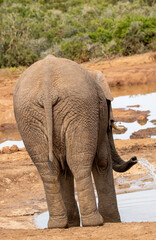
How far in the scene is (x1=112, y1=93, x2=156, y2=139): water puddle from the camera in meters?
13.6

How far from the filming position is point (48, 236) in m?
4.38

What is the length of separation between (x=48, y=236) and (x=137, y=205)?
2816mm

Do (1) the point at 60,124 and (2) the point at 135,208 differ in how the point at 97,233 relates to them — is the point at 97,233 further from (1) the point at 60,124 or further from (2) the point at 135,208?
(2) the point at 135,208

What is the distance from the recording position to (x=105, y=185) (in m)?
5.61

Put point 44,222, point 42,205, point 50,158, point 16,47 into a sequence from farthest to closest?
point 16,47
point 42,205
point 44,222
point 50,158

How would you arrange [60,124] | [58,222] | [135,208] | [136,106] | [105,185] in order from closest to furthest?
[60,124] < [58,222] < [105,185] < [135,208] < [136,106]

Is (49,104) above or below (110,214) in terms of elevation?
above

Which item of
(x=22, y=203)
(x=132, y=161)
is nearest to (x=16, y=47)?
(x=22, y=203)

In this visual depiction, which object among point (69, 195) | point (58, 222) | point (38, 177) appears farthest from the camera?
point (38, 177)

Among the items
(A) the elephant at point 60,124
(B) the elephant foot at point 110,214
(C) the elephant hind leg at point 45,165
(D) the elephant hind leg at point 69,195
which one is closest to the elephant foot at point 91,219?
(A) the elephant at point 60,124

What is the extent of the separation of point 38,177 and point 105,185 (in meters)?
3.25

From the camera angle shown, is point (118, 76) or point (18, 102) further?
point (118, 76)

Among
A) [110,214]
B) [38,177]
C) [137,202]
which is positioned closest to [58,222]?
[110,214]

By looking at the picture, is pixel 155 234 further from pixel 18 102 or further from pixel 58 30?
pixel 58 30
